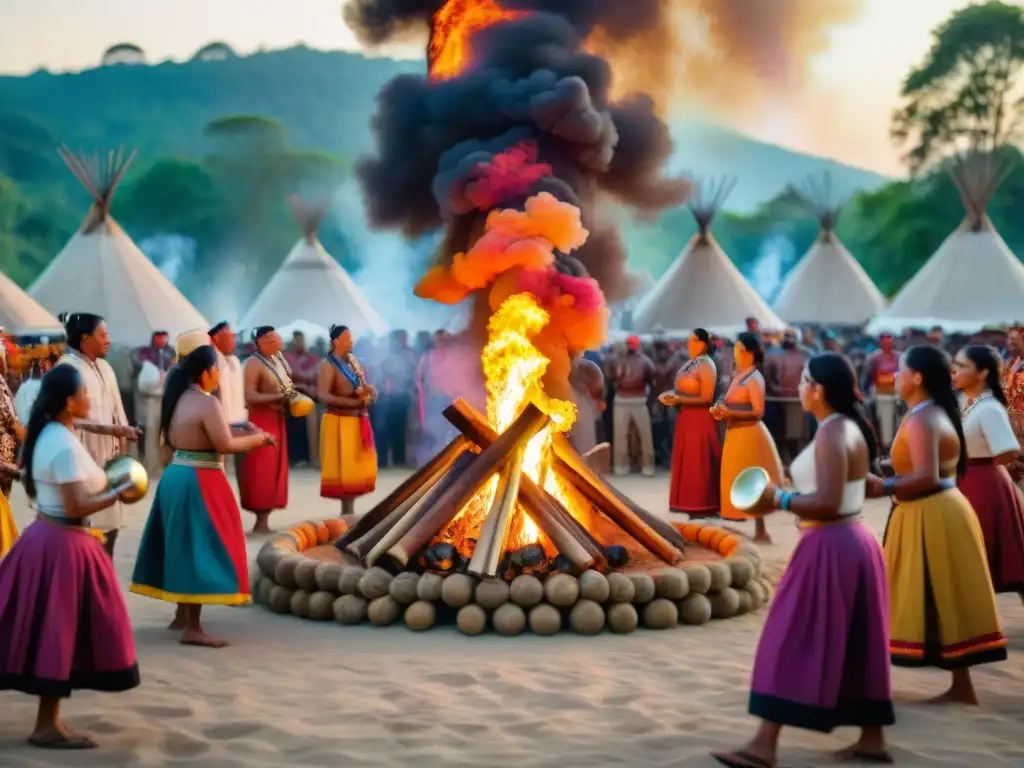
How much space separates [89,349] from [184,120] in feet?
395

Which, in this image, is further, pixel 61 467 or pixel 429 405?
pixel 429 405

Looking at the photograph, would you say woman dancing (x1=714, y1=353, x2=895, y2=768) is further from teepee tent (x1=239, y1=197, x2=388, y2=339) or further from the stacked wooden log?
teepee tent (x1=239, y1=197, x2=388, y2=339)

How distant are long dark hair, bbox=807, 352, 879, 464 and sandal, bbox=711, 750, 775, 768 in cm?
128

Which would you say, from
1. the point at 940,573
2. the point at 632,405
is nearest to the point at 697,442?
the point at 632,405

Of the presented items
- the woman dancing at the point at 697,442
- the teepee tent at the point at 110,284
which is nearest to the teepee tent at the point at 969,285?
the teepee tent at the point at 110,284

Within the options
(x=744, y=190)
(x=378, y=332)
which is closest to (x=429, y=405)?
(x=378, y=332)

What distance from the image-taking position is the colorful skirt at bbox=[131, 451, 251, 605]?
22.6 ft

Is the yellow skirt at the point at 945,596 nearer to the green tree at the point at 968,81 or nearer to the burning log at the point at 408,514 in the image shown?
the burning log at the point at 408,514

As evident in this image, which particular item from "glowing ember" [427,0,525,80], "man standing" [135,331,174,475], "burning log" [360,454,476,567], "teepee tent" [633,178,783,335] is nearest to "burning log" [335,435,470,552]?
"burning log" [360,454,476,567]

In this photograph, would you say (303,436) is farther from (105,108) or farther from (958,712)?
(105,108)

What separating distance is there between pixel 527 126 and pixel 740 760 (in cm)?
795

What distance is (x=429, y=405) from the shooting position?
16.7 m

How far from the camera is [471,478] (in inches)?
315

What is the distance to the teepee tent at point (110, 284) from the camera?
20516 mm
